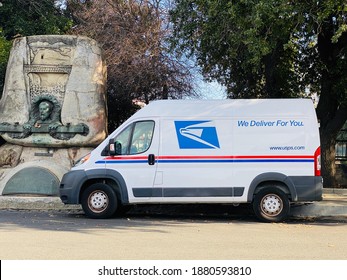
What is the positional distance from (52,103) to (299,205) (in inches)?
285

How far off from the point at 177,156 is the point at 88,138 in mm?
4229

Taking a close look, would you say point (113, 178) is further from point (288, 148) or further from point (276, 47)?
point (276, 47)

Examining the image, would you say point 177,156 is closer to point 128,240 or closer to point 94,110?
point 128,240

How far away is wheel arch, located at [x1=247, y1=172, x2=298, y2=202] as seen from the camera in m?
11.3

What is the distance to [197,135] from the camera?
Result: 11.5 metres

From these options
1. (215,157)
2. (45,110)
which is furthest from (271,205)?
(45,110)

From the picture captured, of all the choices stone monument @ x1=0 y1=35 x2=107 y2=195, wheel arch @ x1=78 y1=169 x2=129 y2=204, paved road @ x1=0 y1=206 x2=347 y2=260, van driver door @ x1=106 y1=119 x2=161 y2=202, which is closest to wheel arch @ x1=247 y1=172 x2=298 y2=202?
paved road @ x1=0 y1=206 x2=347 y2=260

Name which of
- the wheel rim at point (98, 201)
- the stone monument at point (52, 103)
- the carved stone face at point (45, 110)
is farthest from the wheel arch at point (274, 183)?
the carved stone face at point (45, 110)

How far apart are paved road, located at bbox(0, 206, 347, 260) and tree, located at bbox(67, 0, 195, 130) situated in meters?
7.53

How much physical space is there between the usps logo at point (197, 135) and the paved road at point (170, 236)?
164 cm

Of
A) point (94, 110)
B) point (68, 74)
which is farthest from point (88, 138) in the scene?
point (68, 74)

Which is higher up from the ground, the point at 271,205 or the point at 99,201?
the point at 99,201

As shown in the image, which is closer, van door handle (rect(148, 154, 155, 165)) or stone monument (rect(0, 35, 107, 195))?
van door handle (rect(148, 154, 155, 165))

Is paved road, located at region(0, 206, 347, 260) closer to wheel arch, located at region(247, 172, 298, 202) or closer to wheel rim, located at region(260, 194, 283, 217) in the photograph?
wheel rim, located at region(260, 194, 283, 217)
